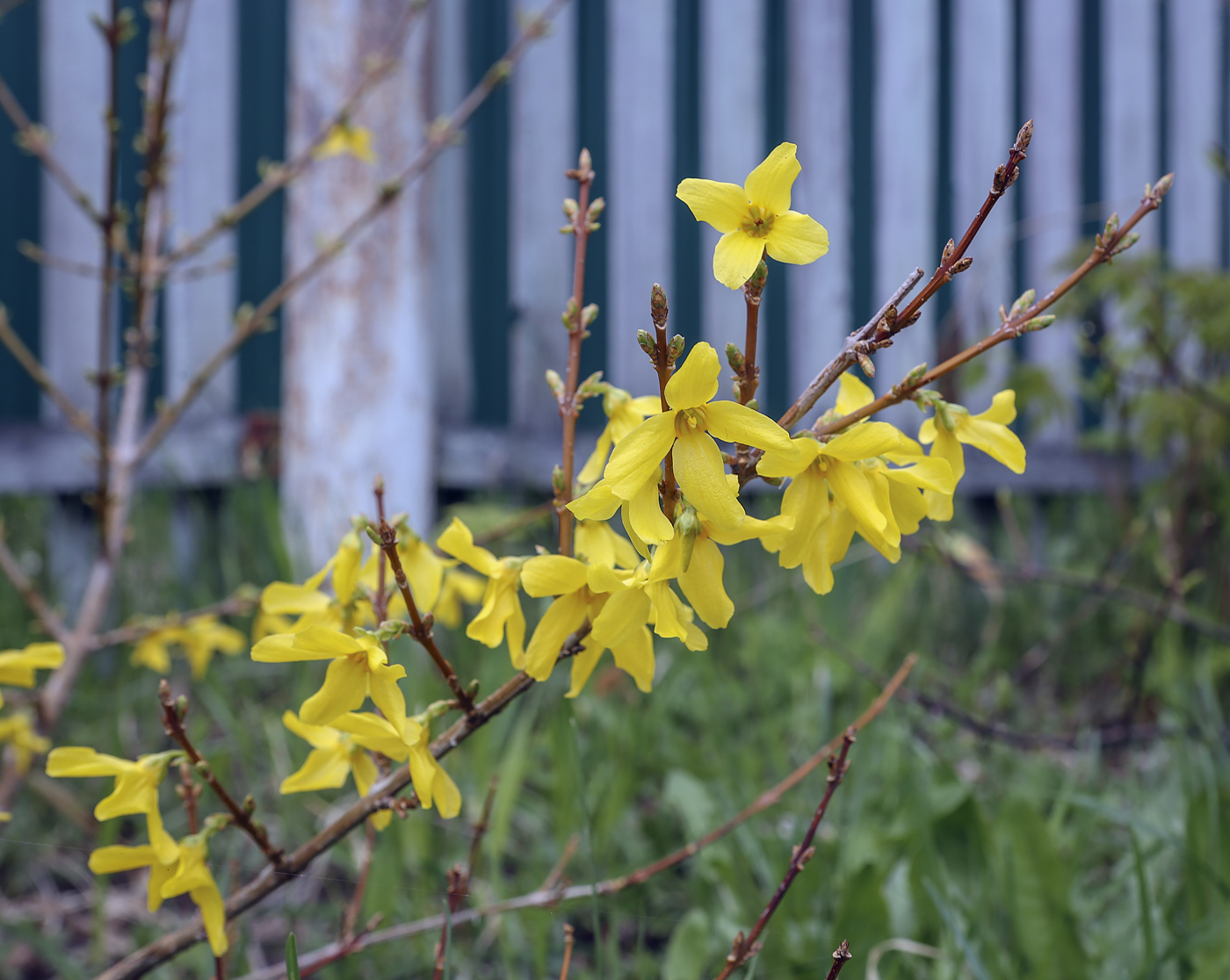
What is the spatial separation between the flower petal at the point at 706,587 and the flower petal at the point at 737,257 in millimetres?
165

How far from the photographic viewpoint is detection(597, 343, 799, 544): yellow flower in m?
0.50

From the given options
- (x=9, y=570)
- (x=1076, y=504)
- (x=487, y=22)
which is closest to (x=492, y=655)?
(x=9, y=570)

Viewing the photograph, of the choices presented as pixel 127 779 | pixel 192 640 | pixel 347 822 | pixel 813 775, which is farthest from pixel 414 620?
pixel 813 775

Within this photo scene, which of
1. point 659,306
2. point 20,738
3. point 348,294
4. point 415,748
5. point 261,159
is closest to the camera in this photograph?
point 659,306

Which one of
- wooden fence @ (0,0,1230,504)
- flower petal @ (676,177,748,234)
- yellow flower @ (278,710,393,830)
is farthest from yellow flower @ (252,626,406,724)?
wooden fence @ (0,0,1230,504)

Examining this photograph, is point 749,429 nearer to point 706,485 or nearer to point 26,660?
point 706,485

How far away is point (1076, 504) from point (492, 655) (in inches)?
102

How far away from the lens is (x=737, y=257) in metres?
0.55

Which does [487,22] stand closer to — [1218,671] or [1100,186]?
[1100,186]

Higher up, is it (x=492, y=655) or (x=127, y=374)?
(x=127, y=374)

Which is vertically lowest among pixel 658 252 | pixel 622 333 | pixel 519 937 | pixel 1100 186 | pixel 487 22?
pixel 519 937

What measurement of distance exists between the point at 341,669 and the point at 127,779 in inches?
9.2

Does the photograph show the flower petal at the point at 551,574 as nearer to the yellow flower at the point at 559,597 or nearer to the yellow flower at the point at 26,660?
the yellow flower at the point at 559,597

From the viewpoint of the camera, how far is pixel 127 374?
1.52 metres
